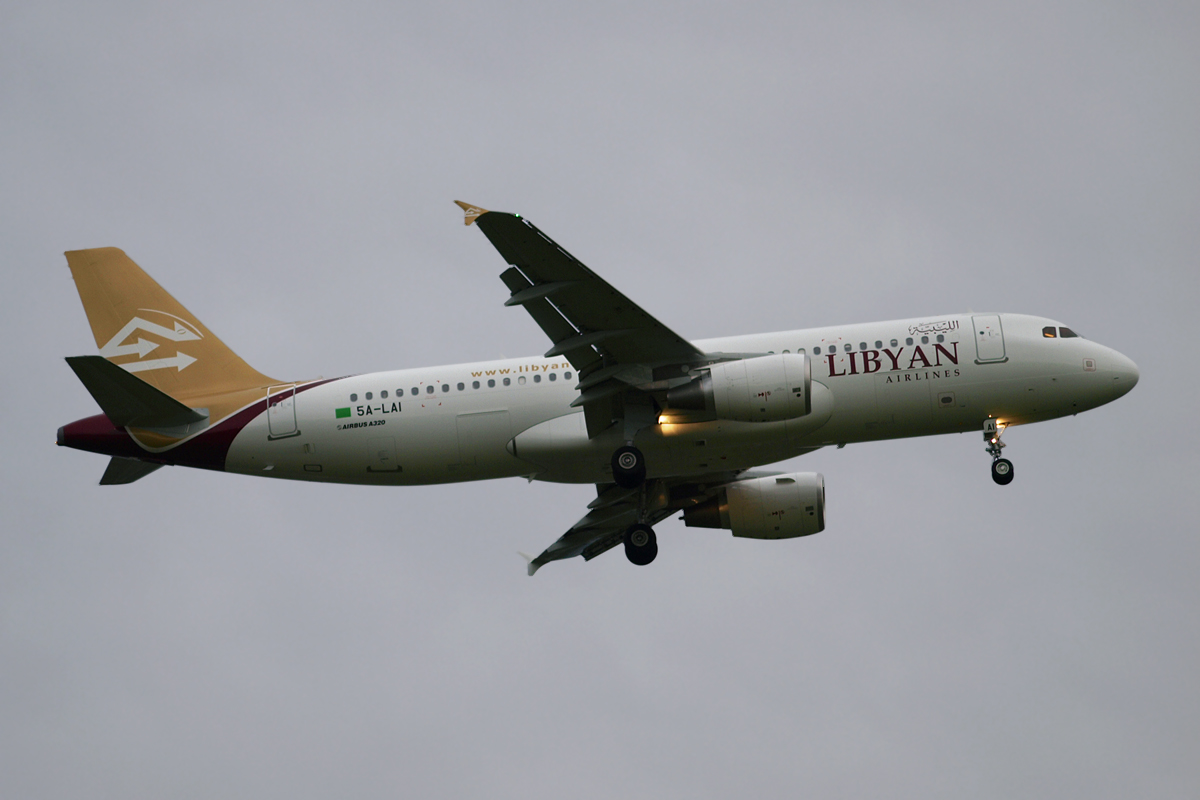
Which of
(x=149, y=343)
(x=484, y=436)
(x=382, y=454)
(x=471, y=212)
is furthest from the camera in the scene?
(x=149, y=343)

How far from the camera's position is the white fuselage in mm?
33000

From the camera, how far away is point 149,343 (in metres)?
36.4

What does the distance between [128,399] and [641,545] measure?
51.0 feet

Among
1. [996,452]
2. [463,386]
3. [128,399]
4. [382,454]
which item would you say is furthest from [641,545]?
[128,399]

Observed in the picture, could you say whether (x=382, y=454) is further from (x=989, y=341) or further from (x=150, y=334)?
(x=989, y=341)

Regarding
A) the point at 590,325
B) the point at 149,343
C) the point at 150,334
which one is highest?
the point at 150,334

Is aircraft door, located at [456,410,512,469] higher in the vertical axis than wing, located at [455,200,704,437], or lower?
lower

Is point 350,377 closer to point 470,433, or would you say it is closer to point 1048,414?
point 470,433

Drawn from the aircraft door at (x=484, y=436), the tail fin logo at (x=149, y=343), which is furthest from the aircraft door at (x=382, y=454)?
the tail fin logo at (x=149, y=343)

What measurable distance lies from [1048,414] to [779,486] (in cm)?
828

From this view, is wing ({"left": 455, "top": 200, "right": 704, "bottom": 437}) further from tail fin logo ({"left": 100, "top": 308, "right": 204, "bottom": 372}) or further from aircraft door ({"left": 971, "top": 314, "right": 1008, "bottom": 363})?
tail fin logo ({"left": 100, "top": 308, "right": 204, "bottom": 372})

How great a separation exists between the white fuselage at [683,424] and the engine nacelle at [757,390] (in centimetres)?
126

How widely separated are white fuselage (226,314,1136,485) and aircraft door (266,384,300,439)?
4 cm

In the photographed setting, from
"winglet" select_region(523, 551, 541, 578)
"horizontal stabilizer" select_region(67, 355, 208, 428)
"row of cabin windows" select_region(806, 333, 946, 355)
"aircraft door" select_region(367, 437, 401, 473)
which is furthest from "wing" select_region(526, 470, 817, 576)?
"horizontal stabilizer" select_region(67, 355, 208, 428)
